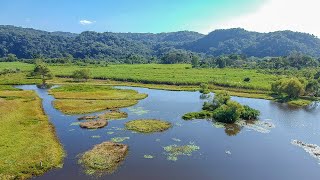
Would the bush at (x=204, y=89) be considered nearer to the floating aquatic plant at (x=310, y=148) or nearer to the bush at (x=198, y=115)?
the bush at (x=198, y=115)

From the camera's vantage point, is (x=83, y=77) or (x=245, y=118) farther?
(x=83, y=77)

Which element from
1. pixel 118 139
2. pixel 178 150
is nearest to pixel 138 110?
pixel 118 139

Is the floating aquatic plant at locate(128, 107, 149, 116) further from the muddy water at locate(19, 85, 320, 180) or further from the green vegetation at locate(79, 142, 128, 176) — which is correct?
the green vegetation at locate(79, 142, 128, 176)

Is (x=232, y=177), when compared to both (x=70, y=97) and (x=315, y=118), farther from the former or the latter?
(x=70, y=97)

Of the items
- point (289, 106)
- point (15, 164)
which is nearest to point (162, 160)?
point (15, 164)

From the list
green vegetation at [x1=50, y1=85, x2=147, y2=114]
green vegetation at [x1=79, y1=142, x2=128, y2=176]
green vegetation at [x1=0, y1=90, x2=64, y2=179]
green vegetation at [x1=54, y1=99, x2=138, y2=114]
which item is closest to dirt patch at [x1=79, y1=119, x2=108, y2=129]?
green vegetation at [x1=0, y1=90, x2=64, y2=179]

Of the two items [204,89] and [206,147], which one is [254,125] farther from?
[204,89]
